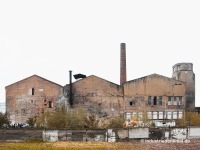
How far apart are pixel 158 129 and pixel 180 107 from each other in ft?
42.7

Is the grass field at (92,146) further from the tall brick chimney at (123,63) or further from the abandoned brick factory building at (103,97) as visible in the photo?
the tall brick chimney at (123,63)

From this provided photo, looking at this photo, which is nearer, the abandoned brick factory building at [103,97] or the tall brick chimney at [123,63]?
the abandoned brick factory building at [103,97]

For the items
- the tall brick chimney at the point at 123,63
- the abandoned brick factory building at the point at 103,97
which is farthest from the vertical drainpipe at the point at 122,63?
the abandoned brick factory building at the point at 103,97

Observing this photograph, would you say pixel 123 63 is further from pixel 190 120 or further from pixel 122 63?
pixel 190 120

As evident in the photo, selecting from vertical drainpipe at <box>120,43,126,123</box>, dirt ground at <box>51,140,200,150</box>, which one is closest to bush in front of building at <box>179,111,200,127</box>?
dirt ground at <box>51,140,200,150</box>

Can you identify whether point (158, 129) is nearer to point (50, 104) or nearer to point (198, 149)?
point (198, 149)

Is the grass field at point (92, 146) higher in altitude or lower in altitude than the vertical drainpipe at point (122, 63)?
lower

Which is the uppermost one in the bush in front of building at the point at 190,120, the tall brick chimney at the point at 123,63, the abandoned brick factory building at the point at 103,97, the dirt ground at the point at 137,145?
the tall brick chimney at the point at 123,63

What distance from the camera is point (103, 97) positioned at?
32406mm

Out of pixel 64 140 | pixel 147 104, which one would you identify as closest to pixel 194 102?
pixel 147 104

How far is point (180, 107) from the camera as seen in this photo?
32406mm

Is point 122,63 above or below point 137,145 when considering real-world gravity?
above

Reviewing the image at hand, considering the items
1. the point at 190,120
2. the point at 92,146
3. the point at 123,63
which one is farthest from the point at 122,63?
the point at 92,146

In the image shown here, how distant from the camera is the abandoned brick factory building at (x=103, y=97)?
32031 mm
